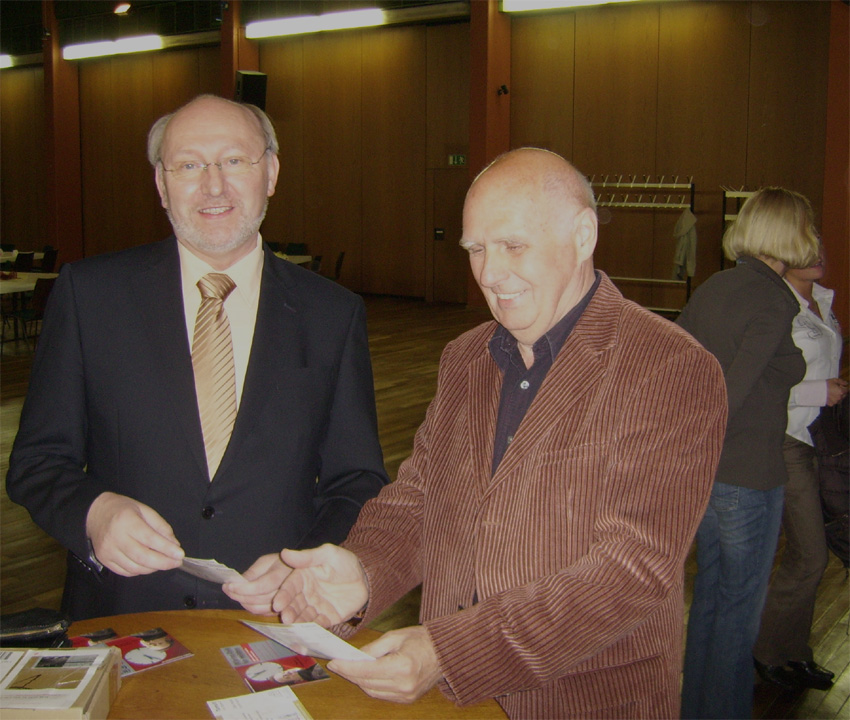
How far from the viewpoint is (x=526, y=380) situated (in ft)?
5.60

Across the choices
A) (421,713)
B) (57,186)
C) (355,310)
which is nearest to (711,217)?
(355,310)

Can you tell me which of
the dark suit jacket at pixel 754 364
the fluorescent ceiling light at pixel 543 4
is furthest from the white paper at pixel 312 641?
the fluorescent ceiling light at pixel 543 4

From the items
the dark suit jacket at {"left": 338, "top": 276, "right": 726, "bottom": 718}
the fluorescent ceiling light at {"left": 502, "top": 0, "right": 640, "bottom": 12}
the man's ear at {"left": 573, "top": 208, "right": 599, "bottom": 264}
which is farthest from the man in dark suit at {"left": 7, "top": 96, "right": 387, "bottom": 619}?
the fluorescent ceiling light at {"left": 502, "top": 0, "right": 640, "bottom": 12}

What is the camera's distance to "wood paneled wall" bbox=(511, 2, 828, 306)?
433 inches

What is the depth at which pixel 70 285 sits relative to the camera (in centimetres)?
196

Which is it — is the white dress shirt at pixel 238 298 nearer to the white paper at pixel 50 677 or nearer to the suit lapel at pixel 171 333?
the suit lapel at pixel 171 333

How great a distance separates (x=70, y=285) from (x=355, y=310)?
68cm

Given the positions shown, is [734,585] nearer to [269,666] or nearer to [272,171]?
[269,666]

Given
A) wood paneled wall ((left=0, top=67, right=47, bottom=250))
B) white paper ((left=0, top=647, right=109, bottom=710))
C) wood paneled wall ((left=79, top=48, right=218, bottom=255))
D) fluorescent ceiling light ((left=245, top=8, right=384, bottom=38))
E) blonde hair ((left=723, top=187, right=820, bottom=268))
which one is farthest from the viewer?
wood paneled wall ((left=0, top=67, right=47, bottom=250))

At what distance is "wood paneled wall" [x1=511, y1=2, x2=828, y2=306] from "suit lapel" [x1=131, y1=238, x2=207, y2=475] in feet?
35.3

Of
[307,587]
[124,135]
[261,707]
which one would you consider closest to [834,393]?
[307,587]

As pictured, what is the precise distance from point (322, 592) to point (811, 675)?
97.9 inches

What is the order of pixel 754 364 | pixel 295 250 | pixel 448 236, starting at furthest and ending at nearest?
pixel 448 236 < pixel 295 250 < pixel 754 364

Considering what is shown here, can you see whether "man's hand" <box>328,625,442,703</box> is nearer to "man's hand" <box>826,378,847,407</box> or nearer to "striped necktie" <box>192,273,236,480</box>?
"striped necktie" <box>192,273,236,480</box>
